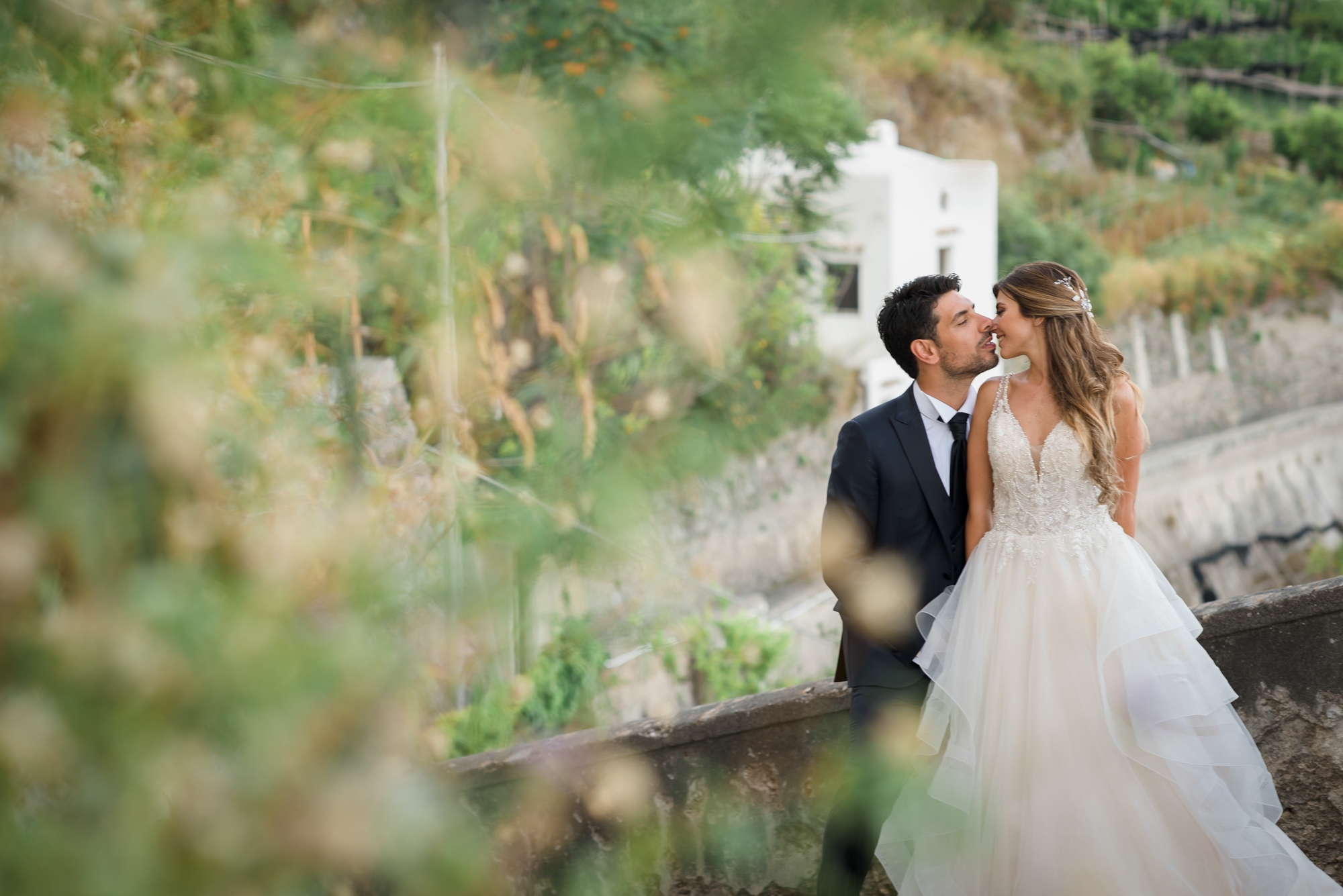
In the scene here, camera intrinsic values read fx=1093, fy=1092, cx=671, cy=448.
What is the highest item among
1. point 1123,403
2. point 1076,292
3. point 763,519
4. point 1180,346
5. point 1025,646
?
point 1180,346

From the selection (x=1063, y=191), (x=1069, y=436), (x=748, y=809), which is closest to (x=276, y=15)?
(x=1069, y=436)

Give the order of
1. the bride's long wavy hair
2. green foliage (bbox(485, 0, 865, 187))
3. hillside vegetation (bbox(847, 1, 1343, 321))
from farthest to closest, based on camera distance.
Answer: hillside vegetation (bbox(847, 1, 1343, 321)) < the bride's long wavy hair < green foliage (bbox(485, 0, 865, 187))

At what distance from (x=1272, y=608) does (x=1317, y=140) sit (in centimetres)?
2611

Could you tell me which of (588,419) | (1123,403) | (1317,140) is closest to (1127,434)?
(1123,403)

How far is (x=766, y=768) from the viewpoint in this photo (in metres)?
2.36

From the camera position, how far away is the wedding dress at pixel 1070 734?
1909 mm

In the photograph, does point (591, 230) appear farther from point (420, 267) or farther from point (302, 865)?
point (302, 865)

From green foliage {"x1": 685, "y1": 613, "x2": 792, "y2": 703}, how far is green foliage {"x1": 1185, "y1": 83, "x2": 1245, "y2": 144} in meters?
23.0

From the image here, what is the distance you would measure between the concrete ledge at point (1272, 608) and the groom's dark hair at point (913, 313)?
2.57ft

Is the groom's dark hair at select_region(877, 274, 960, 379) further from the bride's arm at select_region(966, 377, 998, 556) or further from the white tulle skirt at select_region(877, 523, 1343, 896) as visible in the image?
the white tulle skirt at select_region(877, 523, 1343, 896)

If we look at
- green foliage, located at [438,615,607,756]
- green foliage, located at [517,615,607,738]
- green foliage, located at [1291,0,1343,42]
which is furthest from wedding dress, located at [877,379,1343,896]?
green foliage, located at [1291,0,1343,42]

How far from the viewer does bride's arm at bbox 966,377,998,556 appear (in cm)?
218

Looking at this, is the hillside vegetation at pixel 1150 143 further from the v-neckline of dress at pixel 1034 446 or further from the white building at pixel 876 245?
the v-neckline of dress at pixel 1034 446

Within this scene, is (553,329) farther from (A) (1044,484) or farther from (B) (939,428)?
(A) (1044,484)
